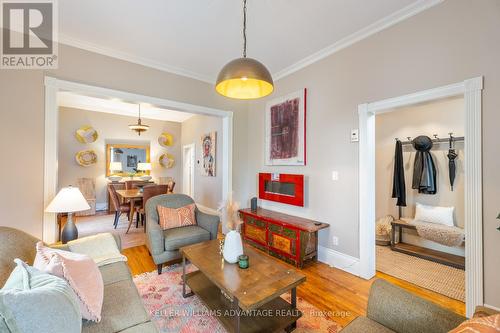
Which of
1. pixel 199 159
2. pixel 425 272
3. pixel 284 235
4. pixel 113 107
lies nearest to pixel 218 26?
pixel 284 235

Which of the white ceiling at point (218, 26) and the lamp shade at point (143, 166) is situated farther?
the lamp shade at point (143, 166)

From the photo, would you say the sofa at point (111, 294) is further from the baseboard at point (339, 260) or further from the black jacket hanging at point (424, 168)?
the black jacket hanging at point (424, 168)

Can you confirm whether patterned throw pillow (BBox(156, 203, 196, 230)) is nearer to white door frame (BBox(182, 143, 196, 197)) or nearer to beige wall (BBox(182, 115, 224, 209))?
beige wall (BBox(182, 115, 224, 209))

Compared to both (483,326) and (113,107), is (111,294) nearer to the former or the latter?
(483,326)

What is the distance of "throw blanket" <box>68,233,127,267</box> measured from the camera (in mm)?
1898

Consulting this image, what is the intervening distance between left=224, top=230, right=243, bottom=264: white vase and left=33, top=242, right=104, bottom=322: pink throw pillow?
0.94m

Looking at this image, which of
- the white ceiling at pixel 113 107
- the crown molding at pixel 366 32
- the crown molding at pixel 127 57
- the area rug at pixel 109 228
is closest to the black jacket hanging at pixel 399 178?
the crown molding at pixel 366 32

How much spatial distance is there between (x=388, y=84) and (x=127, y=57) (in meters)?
3.38

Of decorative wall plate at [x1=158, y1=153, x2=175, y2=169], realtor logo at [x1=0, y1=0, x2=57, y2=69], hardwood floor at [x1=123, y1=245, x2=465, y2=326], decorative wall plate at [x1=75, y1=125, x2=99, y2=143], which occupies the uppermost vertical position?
realtor logo at [x1=0, y1=0, x2=57, y2=69]

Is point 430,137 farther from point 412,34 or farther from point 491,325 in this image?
point 491,325

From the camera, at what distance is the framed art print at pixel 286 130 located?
3.34 metres

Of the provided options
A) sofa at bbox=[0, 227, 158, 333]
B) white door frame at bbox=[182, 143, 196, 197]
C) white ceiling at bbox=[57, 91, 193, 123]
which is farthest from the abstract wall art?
sofa at bbox=[0, 227, 158, 333]

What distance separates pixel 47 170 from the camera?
8.70 ft

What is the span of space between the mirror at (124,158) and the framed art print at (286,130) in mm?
4500
